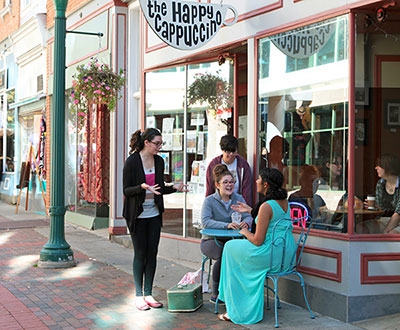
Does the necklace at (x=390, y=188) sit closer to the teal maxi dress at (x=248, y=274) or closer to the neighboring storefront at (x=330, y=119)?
the neighboring storefront at (x=330, y=119)

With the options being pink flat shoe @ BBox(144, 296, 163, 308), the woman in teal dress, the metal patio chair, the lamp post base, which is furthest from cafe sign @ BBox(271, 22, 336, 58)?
the lamp post base

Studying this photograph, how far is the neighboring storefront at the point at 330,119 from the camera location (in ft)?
19.2

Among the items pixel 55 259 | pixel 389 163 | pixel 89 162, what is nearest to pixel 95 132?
pixel 89 162

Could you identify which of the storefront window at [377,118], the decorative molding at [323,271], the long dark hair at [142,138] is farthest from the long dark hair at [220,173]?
the storefront window at [377,118]

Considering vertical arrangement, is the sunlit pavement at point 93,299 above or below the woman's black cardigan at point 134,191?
below

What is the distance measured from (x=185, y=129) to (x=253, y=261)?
380 cm

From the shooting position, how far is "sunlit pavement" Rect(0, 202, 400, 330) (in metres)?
5.77

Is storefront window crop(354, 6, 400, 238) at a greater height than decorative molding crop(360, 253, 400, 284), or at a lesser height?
greater

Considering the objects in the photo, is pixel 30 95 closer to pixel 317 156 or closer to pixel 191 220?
pixel 191 220

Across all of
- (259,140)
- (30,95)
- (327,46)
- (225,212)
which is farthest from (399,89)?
(30,95)

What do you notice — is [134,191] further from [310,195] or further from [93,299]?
[310,195]

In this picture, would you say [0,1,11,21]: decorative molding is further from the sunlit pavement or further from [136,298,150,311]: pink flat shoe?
[136,298,150,311]: pink flat shoe

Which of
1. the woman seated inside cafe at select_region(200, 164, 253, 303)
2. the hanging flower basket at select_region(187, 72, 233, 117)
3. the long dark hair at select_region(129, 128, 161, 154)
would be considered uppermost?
the hanging flower basket at select_region(187, 72, 233, 117)

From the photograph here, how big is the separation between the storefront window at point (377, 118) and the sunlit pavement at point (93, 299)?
113cm
